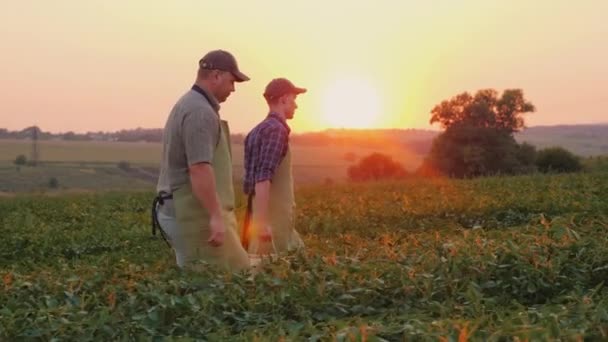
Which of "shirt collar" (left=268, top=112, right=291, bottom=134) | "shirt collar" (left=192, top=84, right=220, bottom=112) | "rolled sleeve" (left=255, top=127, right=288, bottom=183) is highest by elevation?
"shirt collar" (left=192, top=84, right=220, bottom=112)

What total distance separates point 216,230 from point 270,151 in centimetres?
119

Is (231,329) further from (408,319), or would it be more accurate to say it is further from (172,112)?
(172,112)

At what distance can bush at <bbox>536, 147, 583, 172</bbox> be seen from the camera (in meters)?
42.5

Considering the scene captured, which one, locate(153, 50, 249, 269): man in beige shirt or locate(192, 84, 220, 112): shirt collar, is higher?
locate(192, 84, 220, 112): shirt collar

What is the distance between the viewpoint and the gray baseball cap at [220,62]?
5.32m

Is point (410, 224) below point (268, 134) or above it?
below

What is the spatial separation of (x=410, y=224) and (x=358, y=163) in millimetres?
47797

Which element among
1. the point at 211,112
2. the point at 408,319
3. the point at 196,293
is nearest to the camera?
the point at 408,319

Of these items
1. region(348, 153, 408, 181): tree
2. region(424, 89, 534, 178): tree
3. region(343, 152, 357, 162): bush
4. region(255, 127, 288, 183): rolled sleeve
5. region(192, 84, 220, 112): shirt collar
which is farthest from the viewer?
region(343, 152, 357, 162): bush

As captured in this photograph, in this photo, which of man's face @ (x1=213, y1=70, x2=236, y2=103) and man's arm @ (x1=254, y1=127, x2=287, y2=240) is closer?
man's face @ (x1=213, y1=70, x2=236, y2=103)

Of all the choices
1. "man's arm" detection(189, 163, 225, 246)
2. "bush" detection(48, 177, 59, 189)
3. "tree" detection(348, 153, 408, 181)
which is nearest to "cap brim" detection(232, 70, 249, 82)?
"man's arm" detection(189, 163, 225, 246)

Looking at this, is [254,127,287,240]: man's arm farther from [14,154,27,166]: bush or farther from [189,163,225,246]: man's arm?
[14,154,27,166]: bush

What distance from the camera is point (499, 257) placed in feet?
14.6

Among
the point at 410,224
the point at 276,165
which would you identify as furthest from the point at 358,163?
the point at 276,165
